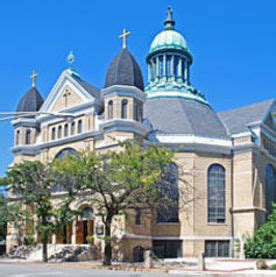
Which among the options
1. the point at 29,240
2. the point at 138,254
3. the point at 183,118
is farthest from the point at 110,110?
the point at 29,240

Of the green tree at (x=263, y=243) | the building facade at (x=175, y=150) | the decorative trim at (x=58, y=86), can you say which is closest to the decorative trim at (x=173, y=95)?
the building facade at (x=175, y=150)

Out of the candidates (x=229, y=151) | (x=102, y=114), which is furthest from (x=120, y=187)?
(x=229, y=151)

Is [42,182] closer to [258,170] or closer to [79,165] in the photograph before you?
[79,165]

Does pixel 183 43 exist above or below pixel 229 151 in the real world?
above

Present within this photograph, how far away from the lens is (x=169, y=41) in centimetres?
5788

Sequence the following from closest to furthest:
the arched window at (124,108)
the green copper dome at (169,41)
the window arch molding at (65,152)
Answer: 1. the arched window at (124,108)
2. the window arch molding at (65,152)
3. the green copper dome at (169,41)

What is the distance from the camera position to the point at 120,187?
32656 millimetres

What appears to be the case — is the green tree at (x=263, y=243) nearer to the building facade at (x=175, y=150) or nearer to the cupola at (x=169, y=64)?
the building facade at (x=175, y=150)

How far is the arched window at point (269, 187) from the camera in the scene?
4901 centimetres

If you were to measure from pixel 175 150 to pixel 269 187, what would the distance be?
11668 millimetres

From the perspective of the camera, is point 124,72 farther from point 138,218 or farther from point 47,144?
point 138,218

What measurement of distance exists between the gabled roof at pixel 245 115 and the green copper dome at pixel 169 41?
9406 mm

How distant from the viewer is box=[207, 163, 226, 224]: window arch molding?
45094mm

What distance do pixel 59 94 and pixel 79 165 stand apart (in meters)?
17.2
